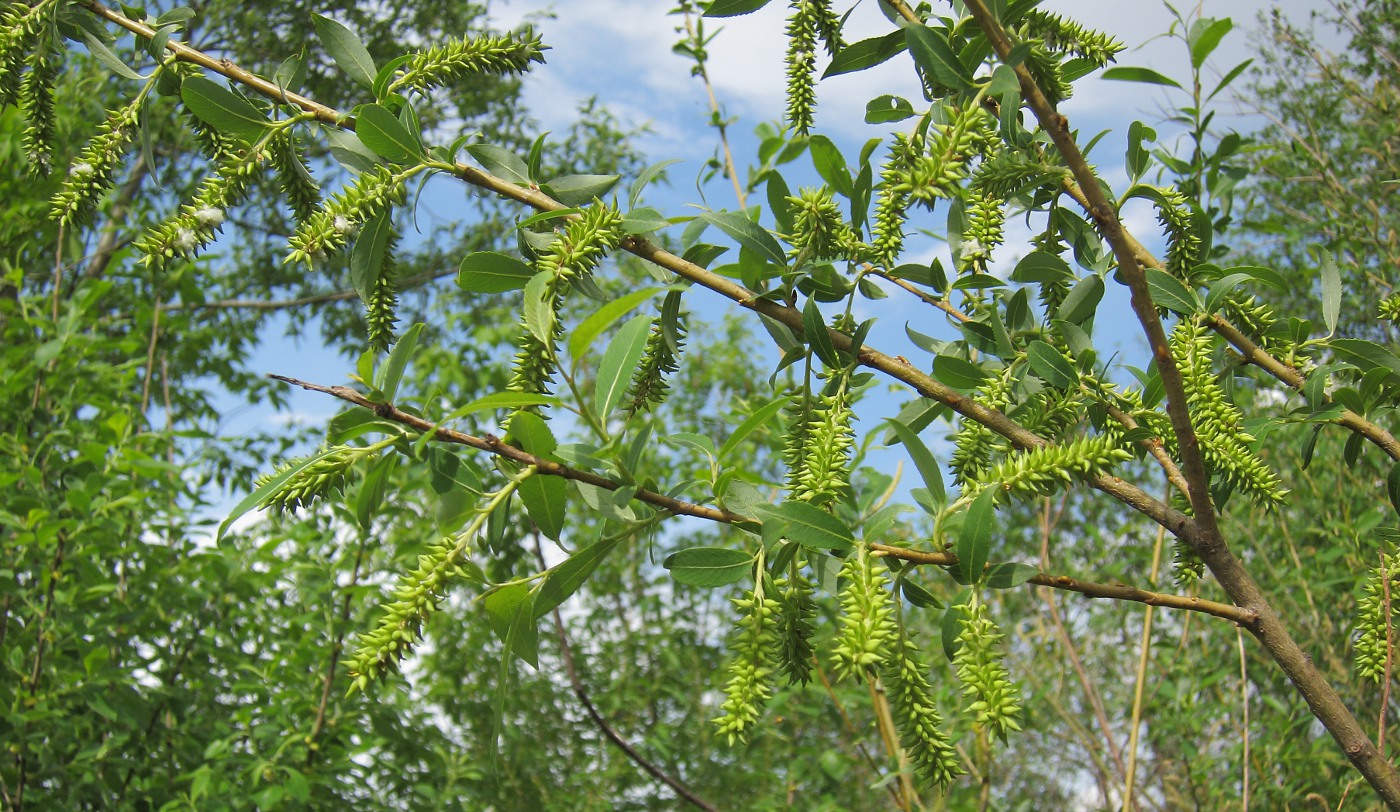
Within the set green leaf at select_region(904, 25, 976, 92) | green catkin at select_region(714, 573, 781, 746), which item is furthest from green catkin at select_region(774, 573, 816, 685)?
green leaf at select_region(904, 25, 976, 92)

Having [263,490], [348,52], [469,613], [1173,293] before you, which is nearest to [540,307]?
[263,490]

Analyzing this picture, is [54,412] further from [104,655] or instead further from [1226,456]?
[1226,456]

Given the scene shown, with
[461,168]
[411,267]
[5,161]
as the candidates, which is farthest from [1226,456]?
[411,267]

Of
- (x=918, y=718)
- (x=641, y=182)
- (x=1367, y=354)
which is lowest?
→ (x=918, y=718)

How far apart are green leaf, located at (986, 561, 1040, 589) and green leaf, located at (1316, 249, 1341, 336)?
24.5 inches

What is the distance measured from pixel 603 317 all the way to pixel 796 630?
0.30m

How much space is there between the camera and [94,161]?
3.61 feet

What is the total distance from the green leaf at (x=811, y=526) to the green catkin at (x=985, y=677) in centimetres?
12

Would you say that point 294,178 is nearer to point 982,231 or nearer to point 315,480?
point 315,480

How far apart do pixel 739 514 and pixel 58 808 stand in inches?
78.1

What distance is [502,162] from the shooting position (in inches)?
40.4

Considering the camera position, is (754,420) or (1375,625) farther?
(1375,625)

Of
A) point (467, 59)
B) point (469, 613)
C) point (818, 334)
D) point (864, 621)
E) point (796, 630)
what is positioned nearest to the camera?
point (864, 621)

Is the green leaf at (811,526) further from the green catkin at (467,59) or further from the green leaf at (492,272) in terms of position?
the green catkin at (467,59)
